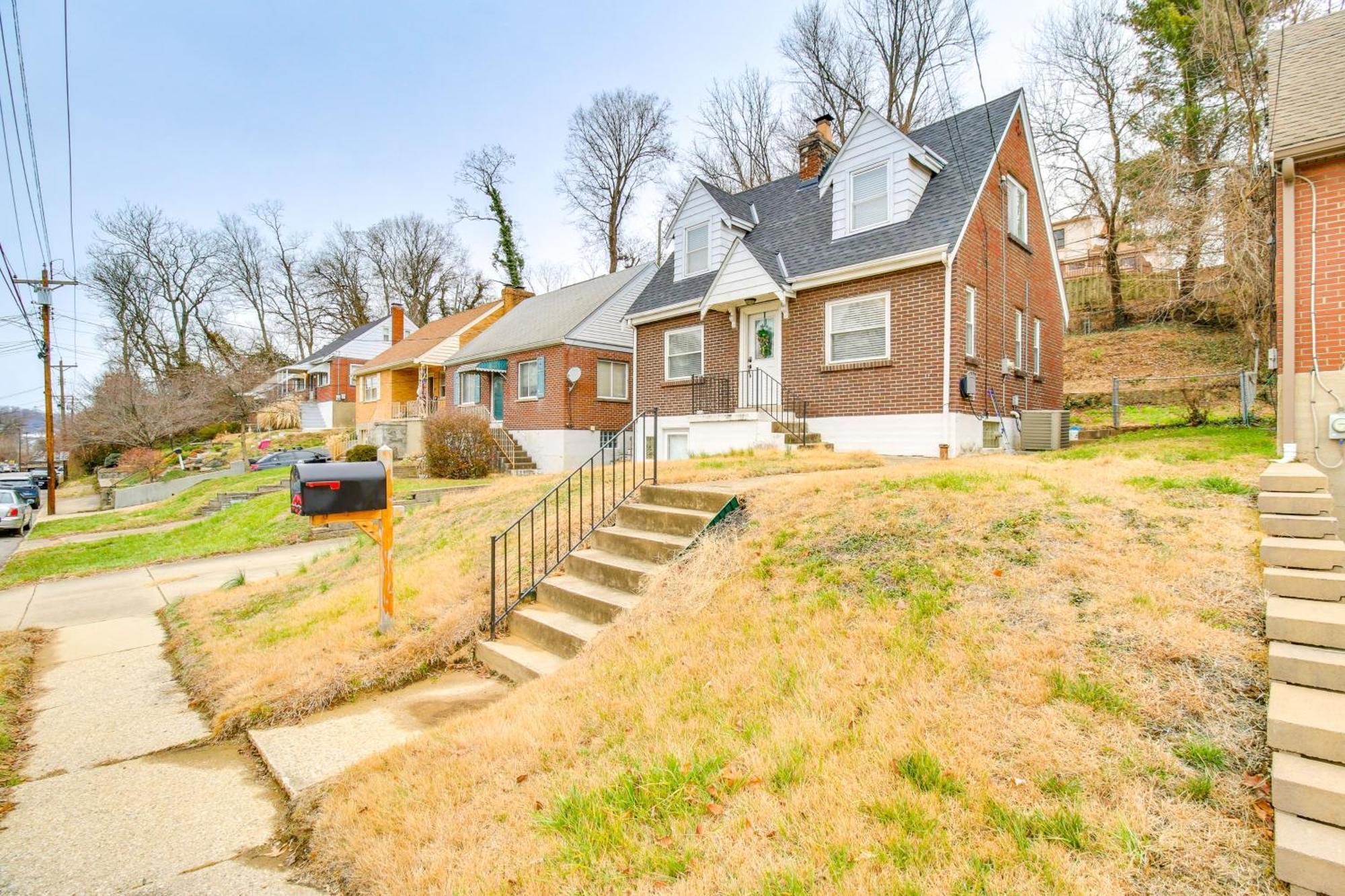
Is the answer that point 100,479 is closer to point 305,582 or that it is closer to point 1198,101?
point 305,582

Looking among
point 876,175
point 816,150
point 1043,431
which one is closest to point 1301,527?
point 1043,431

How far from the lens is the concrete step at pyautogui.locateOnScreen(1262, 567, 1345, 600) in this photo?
10.9ft

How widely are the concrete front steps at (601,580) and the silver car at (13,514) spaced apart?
2361cm

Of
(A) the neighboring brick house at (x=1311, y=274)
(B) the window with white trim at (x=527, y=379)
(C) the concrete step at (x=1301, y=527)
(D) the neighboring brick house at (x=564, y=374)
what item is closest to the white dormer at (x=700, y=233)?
(D) the neighboring brick house at (x=564, y=374)

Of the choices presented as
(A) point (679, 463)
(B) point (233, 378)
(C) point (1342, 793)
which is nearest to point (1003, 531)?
(C) point (1342, 793)

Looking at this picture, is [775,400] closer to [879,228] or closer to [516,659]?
[879,228]

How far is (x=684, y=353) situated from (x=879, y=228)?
5288 mm

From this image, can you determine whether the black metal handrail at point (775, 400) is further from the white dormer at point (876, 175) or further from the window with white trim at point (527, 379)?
the window with white trim at point (527, 379)

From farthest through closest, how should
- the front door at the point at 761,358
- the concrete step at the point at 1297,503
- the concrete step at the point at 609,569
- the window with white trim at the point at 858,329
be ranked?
the front door at the point at 761,358 → the window with white trim at the point at 858,329 → the concrete step at the point at 609,569 → the concrete step at the point at 1297,503

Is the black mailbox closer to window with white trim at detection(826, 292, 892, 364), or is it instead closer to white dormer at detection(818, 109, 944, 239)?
window with white trim at detection(826, 292, 892, 364)

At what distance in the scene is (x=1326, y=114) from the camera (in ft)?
23.2

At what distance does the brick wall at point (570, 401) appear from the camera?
65.6ft

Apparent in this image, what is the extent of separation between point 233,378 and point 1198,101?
46187mm

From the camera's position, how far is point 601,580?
567 cm
